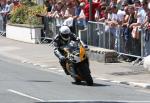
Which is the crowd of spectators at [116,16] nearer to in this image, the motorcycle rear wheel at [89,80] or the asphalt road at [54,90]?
the asphalt road at [54,90]

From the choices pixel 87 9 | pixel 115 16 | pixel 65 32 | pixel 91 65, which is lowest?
A: pixel 91 65

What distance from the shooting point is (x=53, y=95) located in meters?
15.9

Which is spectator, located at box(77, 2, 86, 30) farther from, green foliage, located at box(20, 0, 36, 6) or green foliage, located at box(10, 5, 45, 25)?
green foliage, located at box(20, 0, 36, 6)

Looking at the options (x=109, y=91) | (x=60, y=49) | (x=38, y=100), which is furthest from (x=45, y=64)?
(x=38, y=100)

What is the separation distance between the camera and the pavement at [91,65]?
1980 centimetres

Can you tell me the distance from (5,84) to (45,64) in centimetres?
A: 617

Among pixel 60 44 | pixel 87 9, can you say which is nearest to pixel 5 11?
pixel 87 9

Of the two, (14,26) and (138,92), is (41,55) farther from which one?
(138,92)

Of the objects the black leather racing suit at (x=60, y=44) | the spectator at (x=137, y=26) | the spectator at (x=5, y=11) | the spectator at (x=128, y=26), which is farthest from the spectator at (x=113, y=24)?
the spectator at (x=5, y=11)

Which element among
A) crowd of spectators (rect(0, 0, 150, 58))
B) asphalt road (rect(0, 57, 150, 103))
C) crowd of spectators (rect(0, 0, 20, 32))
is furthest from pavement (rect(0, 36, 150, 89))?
crowd of spectators (rect(0, 0, 20, 32))

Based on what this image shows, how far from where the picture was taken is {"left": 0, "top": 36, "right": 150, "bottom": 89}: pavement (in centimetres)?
1980

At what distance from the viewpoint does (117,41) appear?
24688 millimetres

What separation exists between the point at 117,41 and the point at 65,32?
622cm

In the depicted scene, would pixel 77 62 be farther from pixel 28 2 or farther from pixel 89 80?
pixel 28 2
